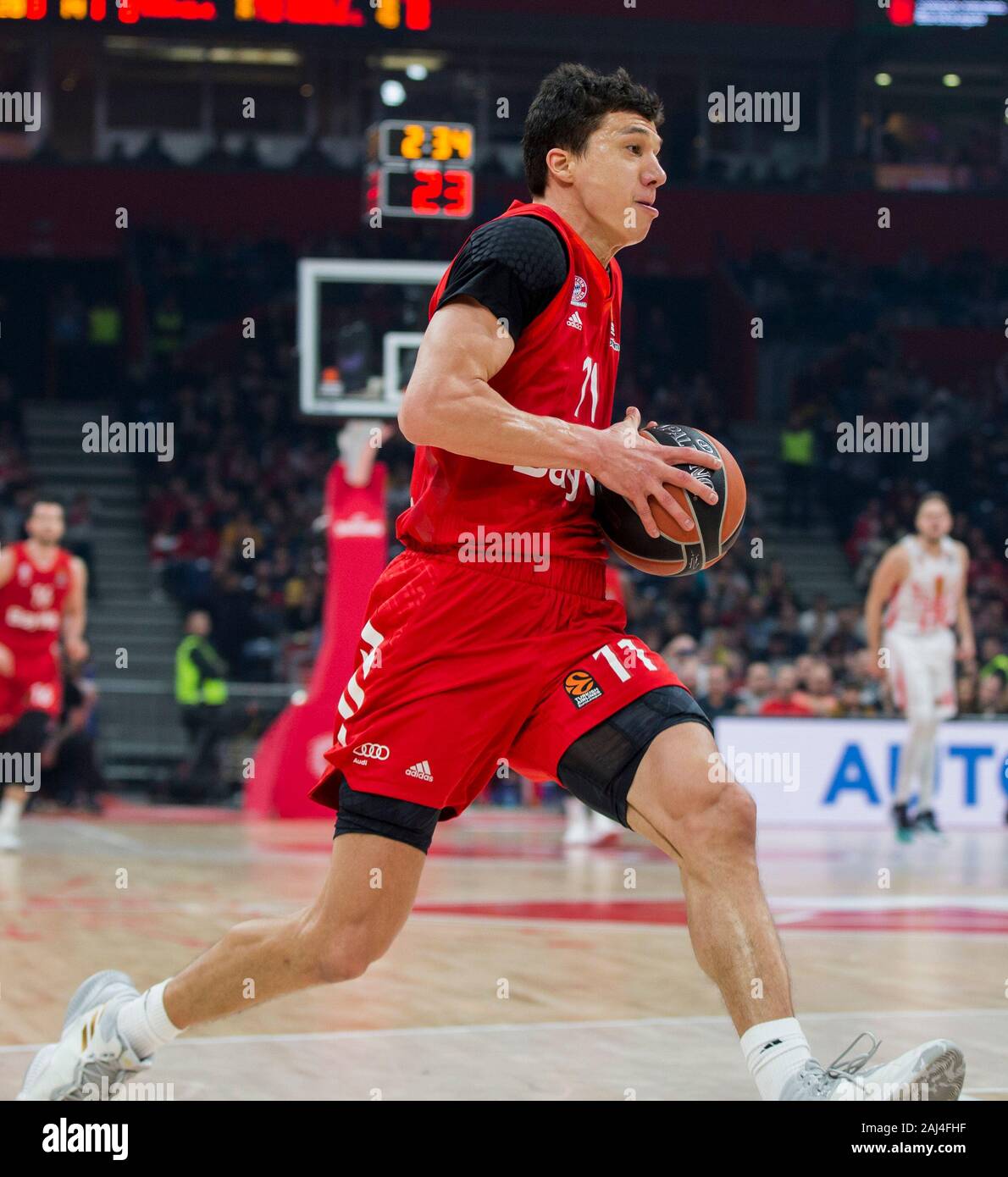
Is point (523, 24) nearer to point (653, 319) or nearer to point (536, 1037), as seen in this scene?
point (653, 319)

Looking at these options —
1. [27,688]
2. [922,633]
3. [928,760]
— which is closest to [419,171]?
[27,688]

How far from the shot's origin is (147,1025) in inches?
155

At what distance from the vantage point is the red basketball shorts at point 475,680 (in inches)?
149

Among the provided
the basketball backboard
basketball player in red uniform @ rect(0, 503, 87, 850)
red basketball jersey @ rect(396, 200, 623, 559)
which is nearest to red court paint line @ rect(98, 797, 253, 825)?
basketball player in red uniform @ rect(0, 503, 87, 850)

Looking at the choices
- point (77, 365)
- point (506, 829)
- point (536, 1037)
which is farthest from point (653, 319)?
point (536, 1037)

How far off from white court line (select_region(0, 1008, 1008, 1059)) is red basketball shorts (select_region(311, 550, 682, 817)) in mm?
1417

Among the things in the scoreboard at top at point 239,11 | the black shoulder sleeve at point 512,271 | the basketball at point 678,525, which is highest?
the scoreboard at top at point 239,11

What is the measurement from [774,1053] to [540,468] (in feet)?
4.37

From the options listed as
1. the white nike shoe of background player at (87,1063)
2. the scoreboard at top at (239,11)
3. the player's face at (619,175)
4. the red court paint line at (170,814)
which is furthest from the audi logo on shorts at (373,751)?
the scoreboard at top at (239,11)

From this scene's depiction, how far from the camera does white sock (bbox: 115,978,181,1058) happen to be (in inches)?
154

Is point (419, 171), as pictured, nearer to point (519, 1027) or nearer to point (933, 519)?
point (933, 519)

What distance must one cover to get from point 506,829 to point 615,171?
1034 cm

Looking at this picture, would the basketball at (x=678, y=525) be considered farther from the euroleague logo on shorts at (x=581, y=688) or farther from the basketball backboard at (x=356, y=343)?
the basketball backboard at (x=356, y=343)

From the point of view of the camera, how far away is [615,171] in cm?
405
